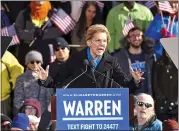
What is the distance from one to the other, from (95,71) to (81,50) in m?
1.74

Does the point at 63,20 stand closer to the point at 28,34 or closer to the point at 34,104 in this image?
the point at 28,34

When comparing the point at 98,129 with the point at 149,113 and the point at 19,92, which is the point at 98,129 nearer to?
the point at 149,113

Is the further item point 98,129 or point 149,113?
point 149,113

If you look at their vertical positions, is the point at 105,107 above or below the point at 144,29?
below

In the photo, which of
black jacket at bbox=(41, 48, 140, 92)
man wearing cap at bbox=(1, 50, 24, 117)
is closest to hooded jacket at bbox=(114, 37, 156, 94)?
man wearing cap at bbox=(1, 50, 24, 117)

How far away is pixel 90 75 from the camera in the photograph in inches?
328

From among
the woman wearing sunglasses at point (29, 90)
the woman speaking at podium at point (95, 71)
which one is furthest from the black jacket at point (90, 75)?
the woman wearing sunglasses at point (29, 90)

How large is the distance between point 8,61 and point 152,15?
2.24 metres

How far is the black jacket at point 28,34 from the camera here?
469 inches

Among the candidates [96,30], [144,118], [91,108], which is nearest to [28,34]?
[144,118]

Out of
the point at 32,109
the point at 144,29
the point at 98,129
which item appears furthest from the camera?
the point at 144,29

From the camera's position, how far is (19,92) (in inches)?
429

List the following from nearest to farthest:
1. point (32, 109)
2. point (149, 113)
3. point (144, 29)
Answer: point (149, 113), point (32, 109), point (144, 29)

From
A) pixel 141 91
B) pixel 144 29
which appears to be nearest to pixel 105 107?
pixel 141 91
